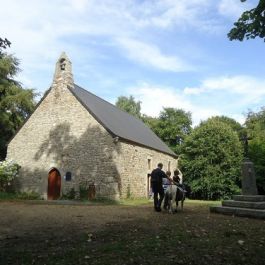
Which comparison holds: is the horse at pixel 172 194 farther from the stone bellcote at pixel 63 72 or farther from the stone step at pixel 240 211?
the stone bellcote at pixel 63 72

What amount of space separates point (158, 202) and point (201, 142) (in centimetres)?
1871

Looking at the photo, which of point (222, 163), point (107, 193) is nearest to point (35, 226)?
point (107, 193)

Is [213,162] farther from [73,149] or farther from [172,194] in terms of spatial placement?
[172,194]

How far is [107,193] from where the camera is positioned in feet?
70.6

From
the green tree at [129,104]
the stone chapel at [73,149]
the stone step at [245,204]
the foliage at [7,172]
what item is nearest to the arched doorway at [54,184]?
the stone chapel at [73,149]

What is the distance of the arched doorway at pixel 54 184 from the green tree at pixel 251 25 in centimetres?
1770

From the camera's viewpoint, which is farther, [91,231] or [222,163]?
[222,163]

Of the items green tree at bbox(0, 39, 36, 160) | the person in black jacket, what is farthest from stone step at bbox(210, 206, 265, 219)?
green tree at bbox(0, 39, 36, 160)

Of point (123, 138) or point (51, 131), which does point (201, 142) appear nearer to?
point (123, 138)

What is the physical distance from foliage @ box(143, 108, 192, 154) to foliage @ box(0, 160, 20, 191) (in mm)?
26433

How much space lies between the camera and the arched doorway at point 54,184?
23.7m

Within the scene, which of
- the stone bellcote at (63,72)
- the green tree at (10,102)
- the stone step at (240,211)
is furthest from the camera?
the green tree at (10,102)

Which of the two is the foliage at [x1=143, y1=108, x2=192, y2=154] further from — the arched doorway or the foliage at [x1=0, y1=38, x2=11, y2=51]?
the foliage at [x1=0, y1=38, x2=11, y2=51]

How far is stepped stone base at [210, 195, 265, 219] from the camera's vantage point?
11.5m
